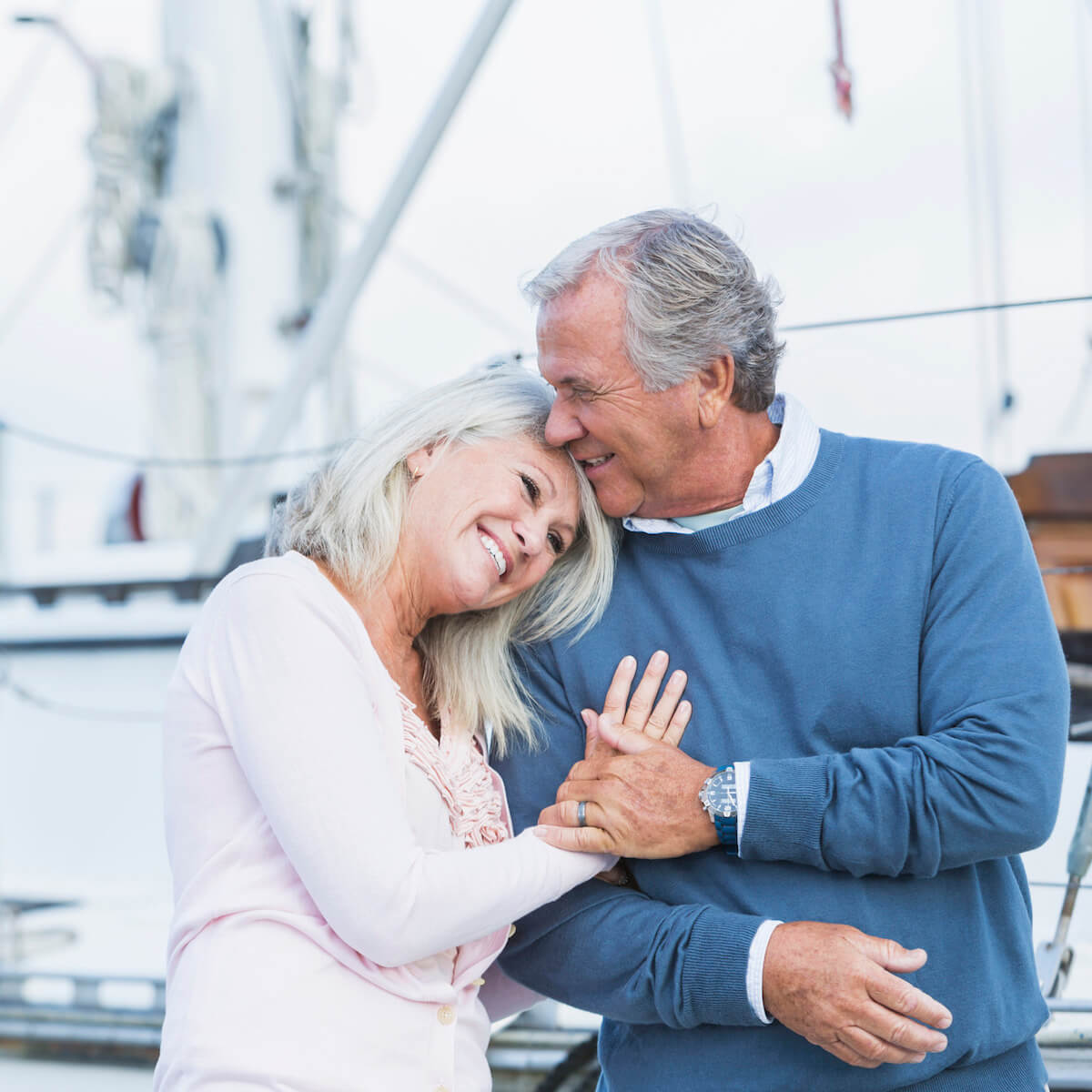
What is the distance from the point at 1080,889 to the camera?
1.63 metres

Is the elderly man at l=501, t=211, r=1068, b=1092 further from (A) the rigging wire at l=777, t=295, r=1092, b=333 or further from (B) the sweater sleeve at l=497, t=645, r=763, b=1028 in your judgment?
(A) the rigging wire at l=777, t=295, r=1092, b=333

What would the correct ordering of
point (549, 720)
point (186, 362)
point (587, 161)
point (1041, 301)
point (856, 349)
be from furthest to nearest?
point (186, 362) → point (587, 161) → point (856, 349) → point (1041, 301) → point (549, 720)

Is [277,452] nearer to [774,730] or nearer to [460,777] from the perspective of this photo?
[460,777]

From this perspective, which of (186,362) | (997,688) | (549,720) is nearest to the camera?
(997,688)

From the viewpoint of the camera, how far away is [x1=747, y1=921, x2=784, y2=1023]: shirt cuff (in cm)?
120

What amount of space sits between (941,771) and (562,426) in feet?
1.83

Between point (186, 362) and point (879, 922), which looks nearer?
point (879, 922)

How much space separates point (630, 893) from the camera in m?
1.35

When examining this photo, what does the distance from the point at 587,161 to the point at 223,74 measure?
1573mm

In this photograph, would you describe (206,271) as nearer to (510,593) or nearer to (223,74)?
Answer: (223,74)

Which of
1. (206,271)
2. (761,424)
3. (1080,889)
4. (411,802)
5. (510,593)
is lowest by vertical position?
(1080,889)

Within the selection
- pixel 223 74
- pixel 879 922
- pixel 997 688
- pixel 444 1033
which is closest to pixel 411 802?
pixel 444 1033

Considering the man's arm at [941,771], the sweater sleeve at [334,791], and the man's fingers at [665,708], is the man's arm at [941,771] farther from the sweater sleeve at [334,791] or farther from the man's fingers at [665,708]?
the sweater sleeve at [334,791]

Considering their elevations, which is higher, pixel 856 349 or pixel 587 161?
pixel 587 161
